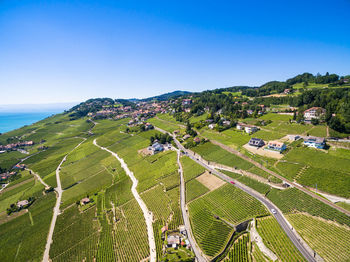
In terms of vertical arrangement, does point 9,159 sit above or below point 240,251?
below

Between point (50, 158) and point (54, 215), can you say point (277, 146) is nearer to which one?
point (54, 215)

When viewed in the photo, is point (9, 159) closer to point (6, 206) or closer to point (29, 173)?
point (29, 173)

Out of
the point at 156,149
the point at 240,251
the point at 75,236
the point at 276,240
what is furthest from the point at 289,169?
the point at 75,236

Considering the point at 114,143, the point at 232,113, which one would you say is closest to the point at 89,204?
the point at 114,143

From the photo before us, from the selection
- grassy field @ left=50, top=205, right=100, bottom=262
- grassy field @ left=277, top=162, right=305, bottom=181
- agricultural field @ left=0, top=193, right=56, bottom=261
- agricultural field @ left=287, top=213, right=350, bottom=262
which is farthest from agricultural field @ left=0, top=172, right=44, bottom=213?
grassy field @ left=277, top=162, right=305, bottom=181

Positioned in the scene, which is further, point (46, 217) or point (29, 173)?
point (29, 173)

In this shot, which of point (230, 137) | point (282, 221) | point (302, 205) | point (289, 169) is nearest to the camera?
point (282, 221)

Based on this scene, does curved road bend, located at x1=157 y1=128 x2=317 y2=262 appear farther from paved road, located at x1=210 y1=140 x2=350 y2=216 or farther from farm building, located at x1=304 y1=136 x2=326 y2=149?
farm building, located at x1=304 y1=136 x2=326 y2=149
